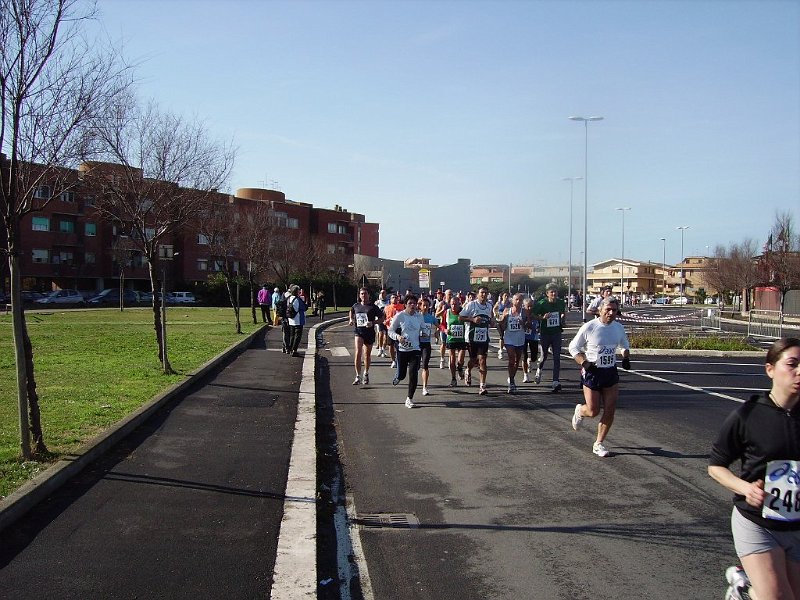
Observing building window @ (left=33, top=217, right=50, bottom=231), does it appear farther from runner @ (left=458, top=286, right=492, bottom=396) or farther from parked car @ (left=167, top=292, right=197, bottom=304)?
runner @ (left=458, top=286, right=492, bottom=396)

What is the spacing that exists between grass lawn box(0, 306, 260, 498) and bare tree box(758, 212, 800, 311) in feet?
109

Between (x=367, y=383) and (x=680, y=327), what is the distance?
62.8 ft

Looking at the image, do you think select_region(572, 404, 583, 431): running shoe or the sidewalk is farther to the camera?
select_region(572, 404, 583, 431): running shoe

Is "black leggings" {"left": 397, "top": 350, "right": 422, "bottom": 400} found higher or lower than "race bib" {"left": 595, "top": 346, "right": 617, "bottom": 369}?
lower

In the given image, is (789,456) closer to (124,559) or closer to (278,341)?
(124,559)

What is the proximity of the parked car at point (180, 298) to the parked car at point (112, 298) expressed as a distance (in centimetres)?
332

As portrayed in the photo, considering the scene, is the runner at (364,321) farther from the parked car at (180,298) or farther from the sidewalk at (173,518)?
the parked car at (180,298)

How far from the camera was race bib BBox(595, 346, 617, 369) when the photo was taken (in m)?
8.53

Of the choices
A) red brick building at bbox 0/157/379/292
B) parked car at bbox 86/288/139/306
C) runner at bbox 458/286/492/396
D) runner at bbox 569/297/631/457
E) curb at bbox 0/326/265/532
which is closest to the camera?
curb at bbox 0/326/265/532

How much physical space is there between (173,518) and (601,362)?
4993 mm

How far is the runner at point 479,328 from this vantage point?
1318 cm

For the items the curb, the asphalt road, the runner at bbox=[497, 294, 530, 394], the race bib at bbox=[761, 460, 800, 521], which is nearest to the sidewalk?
the curb

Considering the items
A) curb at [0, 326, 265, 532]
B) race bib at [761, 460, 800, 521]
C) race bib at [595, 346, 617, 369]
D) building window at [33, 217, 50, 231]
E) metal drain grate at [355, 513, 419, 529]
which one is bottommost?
metal drain grate at [355, 513, 419, 529]

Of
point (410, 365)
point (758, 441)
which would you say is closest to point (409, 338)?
point (410, 365)
